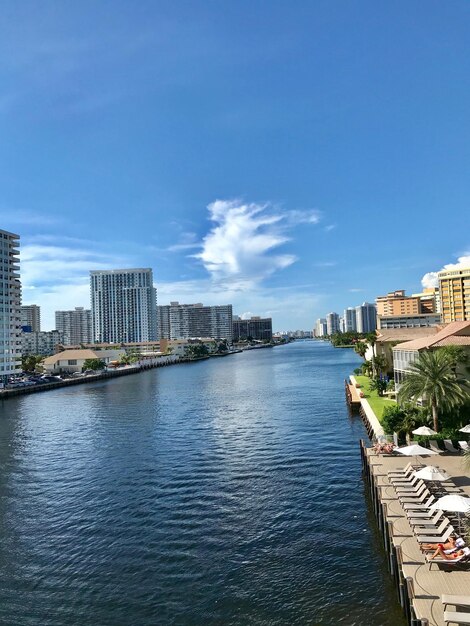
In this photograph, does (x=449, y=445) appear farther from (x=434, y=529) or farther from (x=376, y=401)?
(x=376, y=401)

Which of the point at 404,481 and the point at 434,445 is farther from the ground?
the point at 434,445

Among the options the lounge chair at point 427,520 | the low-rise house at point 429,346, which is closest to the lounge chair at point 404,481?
the lounge chair at point 427,520

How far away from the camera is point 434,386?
35531 millimetres

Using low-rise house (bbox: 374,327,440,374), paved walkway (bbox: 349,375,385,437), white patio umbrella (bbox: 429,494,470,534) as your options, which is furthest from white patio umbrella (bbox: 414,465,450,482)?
low-rise house (bbox: 374,327,440,374)

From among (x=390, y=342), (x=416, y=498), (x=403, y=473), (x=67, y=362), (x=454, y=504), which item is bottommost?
(x=416, y=498)

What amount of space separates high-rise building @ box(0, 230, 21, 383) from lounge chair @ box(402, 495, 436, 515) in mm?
117354

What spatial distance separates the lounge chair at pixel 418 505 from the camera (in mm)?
21656

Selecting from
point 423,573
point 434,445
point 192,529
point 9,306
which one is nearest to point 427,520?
point 423,573

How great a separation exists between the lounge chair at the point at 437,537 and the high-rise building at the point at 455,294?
585 ft

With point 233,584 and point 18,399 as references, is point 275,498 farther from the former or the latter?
point 18,399

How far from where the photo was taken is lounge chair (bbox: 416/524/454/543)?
18505 millimetres

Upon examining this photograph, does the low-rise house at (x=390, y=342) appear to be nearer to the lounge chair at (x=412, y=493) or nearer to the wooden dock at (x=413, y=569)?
the wooden dock at (x=413, y=569)

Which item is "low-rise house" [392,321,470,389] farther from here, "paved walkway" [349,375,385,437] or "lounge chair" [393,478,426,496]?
"lounge chair" [393,478,426,496]

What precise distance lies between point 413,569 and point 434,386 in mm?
20804
